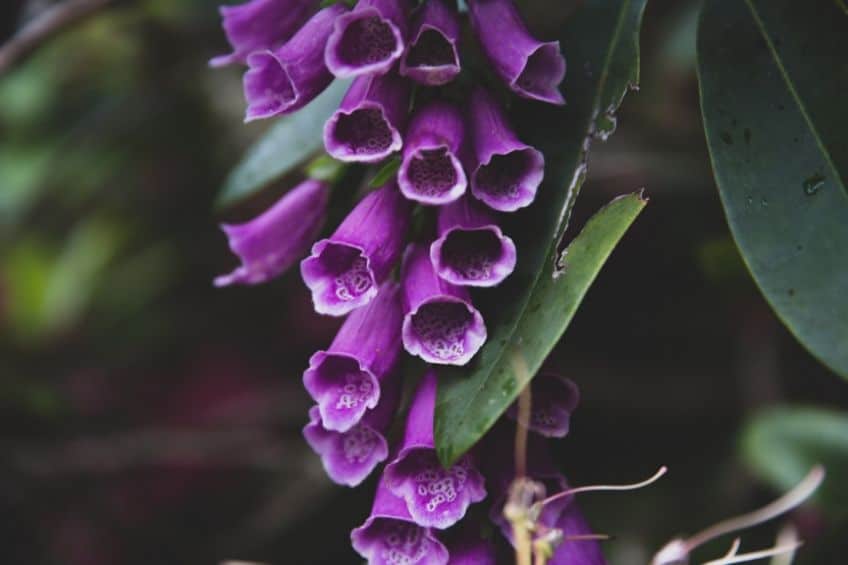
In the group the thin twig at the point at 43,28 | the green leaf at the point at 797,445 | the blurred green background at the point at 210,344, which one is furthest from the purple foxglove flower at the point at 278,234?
the green leaf at the point at 797,445

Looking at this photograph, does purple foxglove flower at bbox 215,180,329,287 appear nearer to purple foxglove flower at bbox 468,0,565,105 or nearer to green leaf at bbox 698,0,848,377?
purple foxglove flower at bbox 468,0,565,105

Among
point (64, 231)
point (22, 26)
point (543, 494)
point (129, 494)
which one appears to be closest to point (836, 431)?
point (543, 494)

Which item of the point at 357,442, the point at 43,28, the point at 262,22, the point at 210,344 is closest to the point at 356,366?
the point at 357,442

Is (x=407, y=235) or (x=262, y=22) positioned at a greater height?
(x=262, y=22)

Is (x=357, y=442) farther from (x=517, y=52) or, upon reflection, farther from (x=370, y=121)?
(x=517, y=52)

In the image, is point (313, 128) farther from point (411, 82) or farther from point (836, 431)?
point (836, 431)

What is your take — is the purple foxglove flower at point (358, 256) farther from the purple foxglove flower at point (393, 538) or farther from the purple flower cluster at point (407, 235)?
the purple foxglove flower at point (393, 538)
